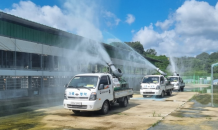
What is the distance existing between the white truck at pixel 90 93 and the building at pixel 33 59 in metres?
9.65

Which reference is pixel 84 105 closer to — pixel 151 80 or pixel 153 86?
pixel 153 86

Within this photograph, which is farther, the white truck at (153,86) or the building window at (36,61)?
the building window at (36,61)

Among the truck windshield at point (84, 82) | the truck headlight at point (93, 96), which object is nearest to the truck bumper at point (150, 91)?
the truck windshield at point (84, 82)

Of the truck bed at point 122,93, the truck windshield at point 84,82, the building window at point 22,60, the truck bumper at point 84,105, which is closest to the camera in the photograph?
the truck bumper at point 84,105

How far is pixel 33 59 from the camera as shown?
2167cm

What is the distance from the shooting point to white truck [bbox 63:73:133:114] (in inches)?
381

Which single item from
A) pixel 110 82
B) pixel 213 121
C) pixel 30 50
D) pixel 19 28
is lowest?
pixel 213 121

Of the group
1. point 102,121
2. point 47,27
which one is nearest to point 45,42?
point 47,27

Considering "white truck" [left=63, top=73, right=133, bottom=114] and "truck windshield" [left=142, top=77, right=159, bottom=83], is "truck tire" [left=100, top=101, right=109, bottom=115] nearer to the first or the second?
"white truck" [left=63, top=73, right=133, bottom=114]

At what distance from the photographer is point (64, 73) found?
25.2m

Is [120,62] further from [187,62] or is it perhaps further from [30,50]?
[187,62]

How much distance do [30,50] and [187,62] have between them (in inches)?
2548

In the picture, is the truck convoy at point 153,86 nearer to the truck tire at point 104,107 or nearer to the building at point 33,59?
the building at point 33,59

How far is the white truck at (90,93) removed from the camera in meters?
9.67
